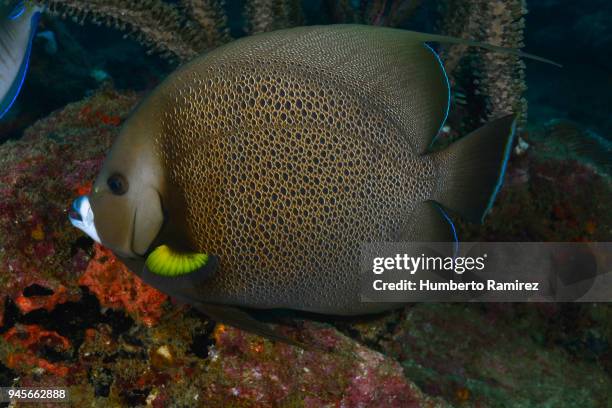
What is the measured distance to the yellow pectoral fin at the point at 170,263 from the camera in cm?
121

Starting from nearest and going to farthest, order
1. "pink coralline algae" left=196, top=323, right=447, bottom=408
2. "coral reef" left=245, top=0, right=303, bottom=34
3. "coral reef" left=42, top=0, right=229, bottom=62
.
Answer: "pink coralline algae" left=196, top=323, right=447, bottom=408 → "coral reef" left=42, top=0, right=229, bottom=62 → "coral reef" left=245, top=0, right=303, bottom=34

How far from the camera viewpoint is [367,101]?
133 cm

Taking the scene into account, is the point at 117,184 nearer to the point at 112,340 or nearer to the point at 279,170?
the point at 279,170

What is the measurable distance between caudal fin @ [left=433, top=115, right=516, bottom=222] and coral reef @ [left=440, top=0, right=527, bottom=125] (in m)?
2.05

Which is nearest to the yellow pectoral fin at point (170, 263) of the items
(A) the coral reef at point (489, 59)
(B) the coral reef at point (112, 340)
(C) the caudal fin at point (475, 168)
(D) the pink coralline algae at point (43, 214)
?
(B) the coral reef at point (112, 340)

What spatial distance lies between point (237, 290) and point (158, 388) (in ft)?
2.04

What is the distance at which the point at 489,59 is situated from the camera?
10.3 ft

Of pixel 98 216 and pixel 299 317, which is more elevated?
pixel 98 216

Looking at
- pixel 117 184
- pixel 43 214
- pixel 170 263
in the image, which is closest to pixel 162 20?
pixel 43 214

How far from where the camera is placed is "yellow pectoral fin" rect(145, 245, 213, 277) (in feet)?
3.97

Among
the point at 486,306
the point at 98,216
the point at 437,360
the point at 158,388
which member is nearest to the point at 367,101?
the point at 98,216

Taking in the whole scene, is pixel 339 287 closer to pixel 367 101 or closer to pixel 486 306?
pixel 367 101

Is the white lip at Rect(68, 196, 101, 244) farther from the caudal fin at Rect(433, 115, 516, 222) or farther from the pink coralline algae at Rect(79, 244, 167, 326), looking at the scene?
the caudal fin at Rect(433, 115, 516, 222)

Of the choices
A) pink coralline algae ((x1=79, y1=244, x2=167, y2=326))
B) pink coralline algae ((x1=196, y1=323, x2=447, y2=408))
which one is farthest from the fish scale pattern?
pink coralline algae ((x1=79, y1=244, x2=167, y2=326))
